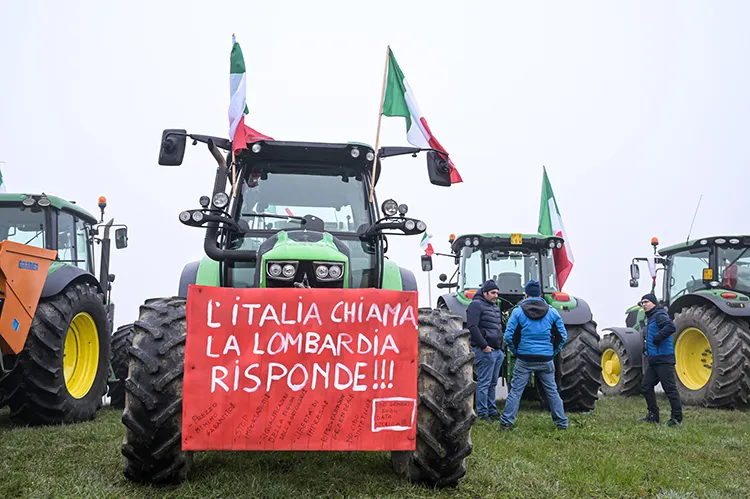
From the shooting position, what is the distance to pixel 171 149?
4.94 meters

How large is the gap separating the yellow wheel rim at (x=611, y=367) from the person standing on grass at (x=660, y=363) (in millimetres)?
3819

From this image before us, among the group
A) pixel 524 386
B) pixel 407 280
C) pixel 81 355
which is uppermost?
pixel 407 280

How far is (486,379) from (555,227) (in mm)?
4443

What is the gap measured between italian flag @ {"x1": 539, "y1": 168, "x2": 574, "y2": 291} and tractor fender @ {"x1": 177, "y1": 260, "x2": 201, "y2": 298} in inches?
250

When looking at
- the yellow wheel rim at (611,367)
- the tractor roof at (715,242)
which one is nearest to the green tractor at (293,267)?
the tractor roof at (715,242)

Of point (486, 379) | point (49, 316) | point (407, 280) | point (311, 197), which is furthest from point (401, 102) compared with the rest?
point (49, 316)

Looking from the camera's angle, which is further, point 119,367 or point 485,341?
point 119,367

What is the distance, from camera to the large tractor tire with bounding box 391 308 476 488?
396 cm

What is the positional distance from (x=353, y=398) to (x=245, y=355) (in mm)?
630

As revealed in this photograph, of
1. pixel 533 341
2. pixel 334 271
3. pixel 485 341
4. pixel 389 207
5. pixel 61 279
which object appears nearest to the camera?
pixel 334 271

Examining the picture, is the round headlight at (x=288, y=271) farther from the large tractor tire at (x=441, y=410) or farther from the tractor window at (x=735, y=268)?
the tractor window at (x=735, y=268)

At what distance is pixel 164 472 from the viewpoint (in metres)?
3.93

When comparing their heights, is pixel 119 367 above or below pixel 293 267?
below

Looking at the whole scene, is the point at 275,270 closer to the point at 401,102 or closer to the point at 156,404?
the point at 156,404
